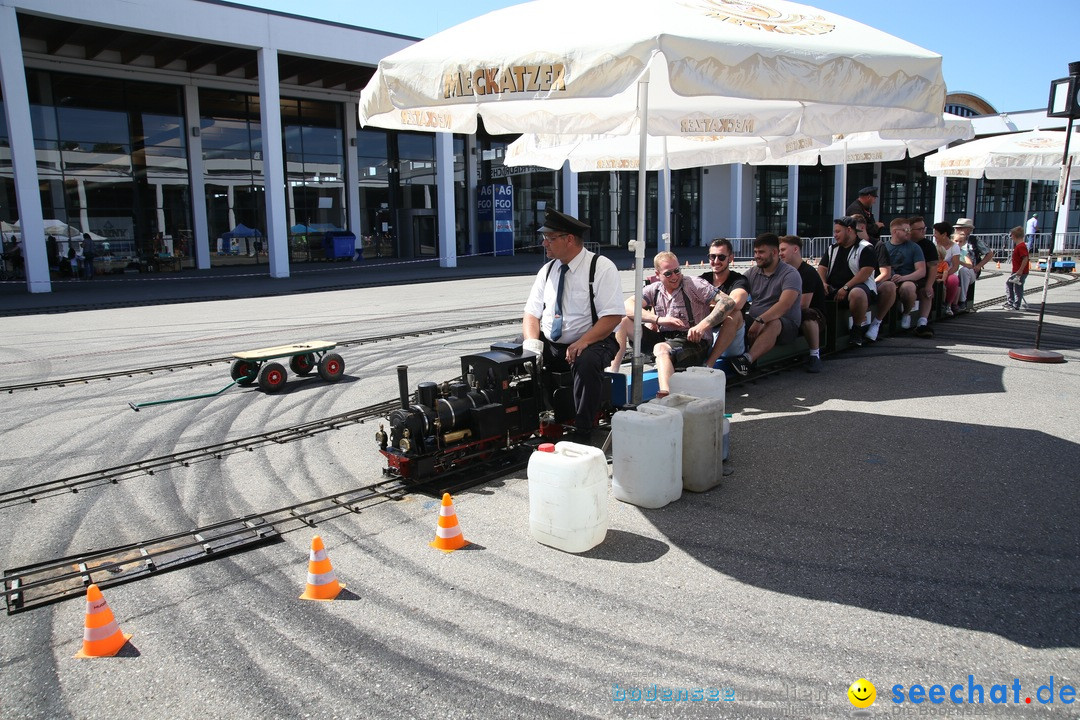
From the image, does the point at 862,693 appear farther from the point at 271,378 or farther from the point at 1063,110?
the point at 1063,110

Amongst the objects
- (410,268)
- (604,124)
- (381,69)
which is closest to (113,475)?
(381,69)

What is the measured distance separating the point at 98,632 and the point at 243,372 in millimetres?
5221

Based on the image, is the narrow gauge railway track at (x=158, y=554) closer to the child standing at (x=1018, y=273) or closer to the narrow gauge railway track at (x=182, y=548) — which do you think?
the narrow gauge railway track at (x=182, y=548)

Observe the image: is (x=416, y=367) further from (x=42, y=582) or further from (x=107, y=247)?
(x=107, y=247)

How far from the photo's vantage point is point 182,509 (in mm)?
4535

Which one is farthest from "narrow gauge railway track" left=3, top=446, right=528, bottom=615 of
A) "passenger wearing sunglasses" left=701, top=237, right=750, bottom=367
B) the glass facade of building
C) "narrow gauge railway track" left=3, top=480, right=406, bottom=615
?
the glass facade of building

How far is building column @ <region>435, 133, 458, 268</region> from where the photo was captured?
26781mm

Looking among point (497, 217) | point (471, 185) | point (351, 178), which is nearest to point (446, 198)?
point (497, 217)

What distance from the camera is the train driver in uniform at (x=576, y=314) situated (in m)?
5.20

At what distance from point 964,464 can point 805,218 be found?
40.3 m

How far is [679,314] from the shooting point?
22.0 feet

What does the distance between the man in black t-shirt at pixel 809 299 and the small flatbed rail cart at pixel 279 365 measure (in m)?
5.32

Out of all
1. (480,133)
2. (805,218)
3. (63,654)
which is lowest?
(63,654)

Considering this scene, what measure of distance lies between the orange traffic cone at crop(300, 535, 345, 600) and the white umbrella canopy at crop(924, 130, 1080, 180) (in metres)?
13.9
